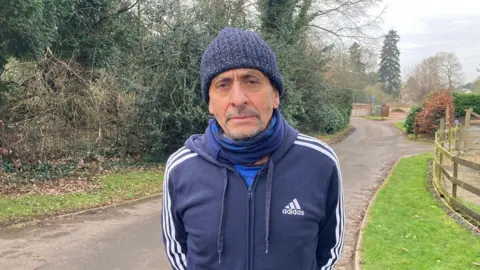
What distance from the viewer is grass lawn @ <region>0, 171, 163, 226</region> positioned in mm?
8172

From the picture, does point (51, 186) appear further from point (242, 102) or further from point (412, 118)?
point (412, 118)

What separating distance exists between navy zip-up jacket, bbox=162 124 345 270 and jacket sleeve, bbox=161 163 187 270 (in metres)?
0.02

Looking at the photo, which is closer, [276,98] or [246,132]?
[246,132]

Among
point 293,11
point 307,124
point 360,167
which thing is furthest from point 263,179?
point 307,124

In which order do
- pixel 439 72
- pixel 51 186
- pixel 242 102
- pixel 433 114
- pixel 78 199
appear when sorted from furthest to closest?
pixel 439 72
pixel 433 114
pixel 51 186
pixel 78 199
pixel 242 102

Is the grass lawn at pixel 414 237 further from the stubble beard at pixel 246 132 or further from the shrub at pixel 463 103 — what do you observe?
the shrub at pixel 463 103

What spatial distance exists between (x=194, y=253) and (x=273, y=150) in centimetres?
59

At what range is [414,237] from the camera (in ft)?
22.8

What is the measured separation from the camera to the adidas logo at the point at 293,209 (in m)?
1.82

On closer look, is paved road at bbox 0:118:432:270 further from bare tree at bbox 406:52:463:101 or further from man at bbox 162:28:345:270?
bare tree at bbox 406:52:463:101

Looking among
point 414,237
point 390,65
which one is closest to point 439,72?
point 390,65

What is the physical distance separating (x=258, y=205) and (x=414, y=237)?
6.02 metres

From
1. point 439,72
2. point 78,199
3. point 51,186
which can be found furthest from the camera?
point 439,72

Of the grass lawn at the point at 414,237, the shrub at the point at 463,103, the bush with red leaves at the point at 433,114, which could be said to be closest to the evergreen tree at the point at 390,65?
the shrub at the point at 463,103
